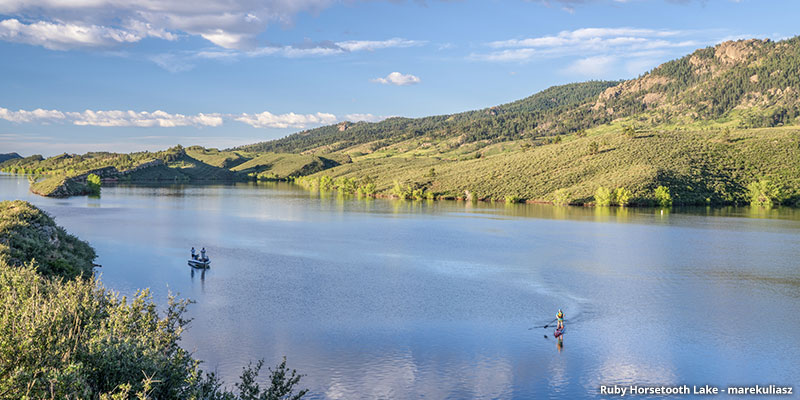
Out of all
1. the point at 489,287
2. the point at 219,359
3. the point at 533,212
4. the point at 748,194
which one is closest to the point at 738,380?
the point at 489,287

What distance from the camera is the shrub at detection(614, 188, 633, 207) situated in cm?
12494

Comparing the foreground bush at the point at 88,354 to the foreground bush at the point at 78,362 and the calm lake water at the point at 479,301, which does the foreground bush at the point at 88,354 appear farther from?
the calm lake water at the point at 479,301

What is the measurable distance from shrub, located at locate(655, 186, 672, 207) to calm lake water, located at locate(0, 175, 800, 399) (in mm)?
36654

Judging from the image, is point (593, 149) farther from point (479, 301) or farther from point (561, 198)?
point (479, 301)

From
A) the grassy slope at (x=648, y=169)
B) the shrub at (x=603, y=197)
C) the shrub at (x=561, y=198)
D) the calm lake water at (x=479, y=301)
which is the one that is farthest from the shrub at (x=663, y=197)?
the calm lake water at (x=479, y=301)

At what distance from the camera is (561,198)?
5266 inches

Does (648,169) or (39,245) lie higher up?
(648,169)

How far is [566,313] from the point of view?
38.3 metres

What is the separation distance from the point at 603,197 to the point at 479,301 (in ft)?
311

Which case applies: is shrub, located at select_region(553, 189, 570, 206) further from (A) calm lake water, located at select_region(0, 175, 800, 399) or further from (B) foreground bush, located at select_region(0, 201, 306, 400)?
(B) foreground bush, located at select_region(0, 201, 306, 400)

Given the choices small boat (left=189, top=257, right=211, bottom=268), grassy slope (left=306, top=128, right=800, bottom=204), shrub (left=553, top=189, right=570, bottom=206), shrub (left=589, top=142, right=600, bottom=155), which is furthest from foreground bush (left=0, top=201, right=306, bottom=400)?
shrub (left=589, top=142, right=600, bottom=155)

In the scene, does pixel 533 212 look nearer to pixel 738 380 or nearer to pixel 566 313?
pixel 566 313

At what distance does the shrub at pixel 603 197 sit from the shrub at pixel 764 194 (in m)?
30.3

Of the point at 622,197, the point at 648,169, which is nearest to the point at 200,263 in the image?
the point at 622,197
